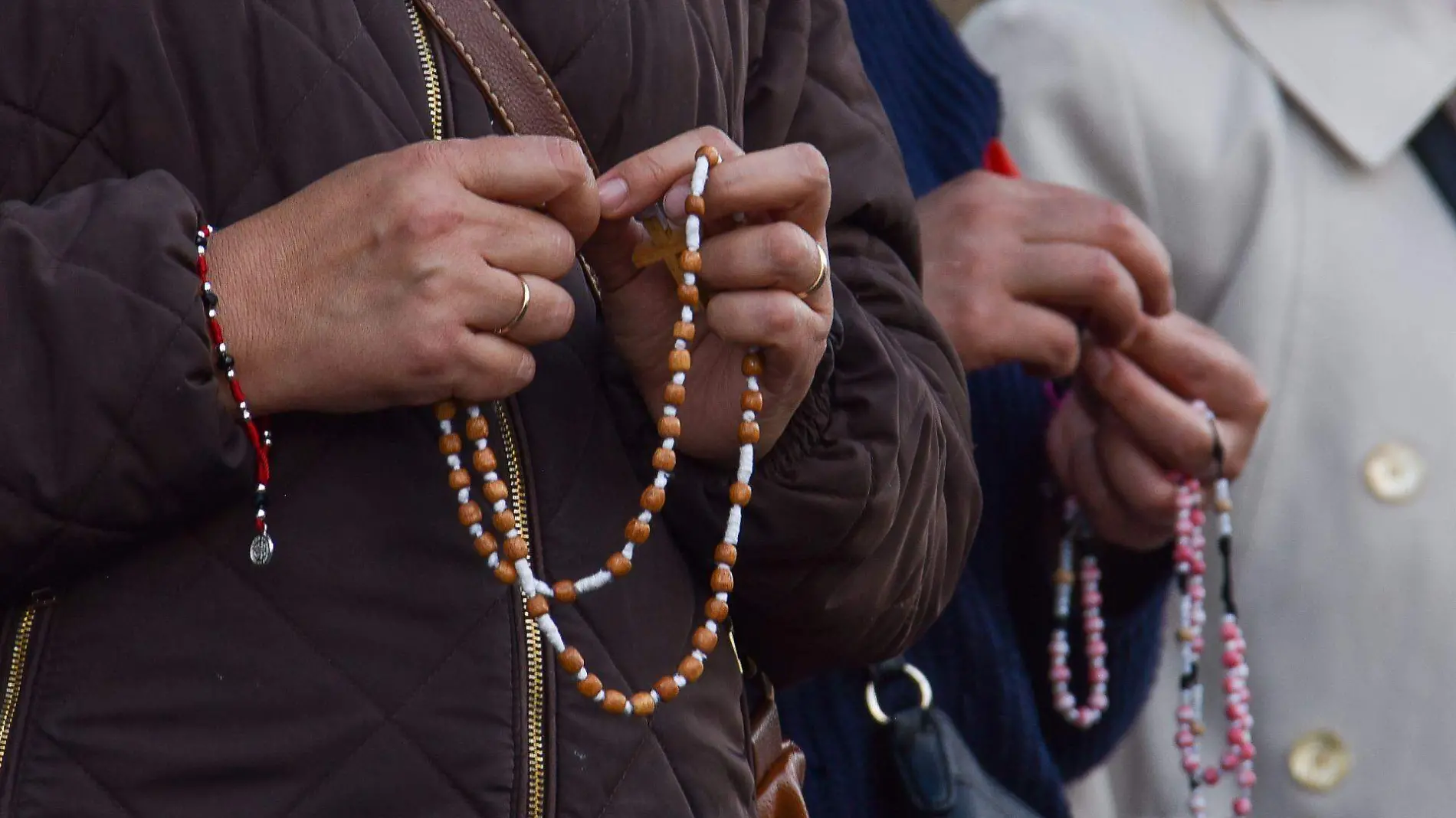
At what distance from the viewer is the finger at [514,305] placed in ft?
3.37

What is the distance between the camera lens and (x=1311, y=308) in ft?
6.97

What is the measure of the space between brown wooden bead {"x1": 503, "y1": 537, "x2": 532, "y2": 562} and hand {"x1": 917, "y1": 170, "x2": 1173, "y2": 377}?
2.74 ft

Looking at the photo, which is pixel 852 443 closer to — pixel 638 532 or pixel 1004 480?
pixel 638 532

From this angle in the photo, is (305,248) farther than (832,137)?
No

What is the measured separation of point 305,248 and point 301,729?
0.28 metres

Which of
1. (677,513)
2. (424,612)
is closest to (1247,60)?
(677,513)

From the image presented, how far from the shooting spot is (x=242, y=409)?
39.9 inches

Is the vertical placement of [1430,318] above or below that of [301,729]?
below

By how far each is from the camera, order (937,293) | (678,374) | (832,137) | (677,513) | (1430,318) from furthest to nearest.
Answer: (1430,318)
(937,293)
(832,137)
(677,513)
(678,374)

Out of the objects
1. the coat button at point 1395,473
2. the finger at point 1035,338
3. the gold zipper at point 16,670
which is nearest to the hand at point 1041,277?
the finger at point 1035,338

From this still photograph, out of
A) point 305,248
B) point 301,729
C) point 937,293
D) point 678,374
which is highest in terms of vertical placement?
point 305,248

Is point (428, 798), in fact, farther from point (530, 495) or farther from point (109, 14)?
point (109, 14)

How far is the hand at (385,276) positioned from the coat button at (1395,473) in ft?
4.55

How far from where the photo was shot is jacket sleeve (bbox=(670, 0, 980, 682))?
1.23 metres
